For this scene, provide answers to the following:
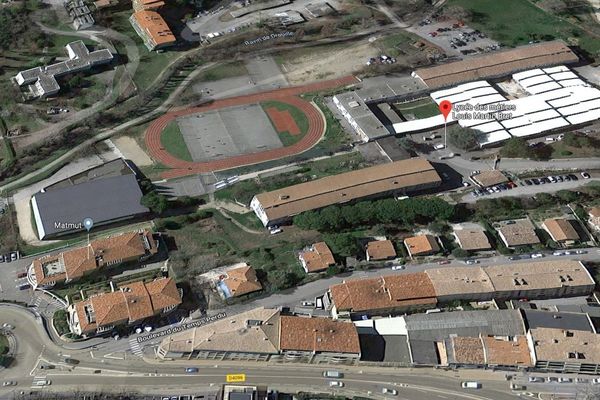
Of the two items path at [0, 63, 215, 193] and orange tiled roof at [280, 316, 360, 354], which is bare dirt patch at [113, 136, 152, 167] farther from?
orange tiled roof at [280, 316, 360, 354]

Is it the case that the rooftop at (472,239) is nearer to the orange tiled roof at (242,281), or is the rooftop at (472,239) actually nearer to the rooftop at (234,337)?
the orange tiled roof at (242,281)

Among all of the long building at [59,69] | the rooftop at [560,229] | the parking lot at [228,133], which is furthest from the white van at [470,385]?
the long building at [59,69]

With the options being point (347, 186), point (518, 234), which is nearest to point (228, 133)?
point (347, 186)

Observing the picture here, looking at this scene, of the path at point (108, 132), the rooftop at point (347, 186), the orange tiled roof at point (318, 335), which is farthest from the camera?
the path at point (108, 132)

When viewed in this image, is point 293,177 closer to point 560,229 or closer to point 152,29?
point 560,229

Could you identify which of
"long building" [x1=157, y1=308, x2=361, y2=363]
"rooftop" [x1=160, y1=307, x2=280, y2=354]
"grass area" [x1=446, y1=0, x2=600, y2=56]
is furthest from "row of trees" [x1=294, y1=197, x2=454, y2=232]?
"grass area" [x1=446, y1=0, x2=600, y2=56]

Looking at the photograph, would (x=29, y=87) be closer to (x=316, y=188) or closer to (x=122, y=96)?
(x=122, y=96)

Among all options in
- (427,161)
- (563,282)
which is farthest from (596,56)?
(563,282)
